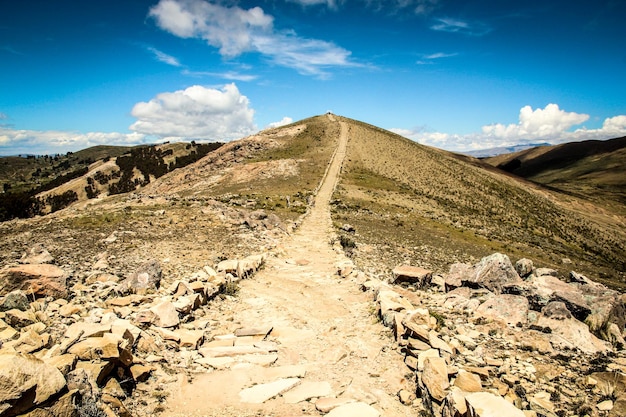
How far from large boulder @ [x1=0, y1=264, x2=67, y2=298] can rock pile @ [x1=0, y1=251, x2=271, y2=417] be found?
0.09 feet

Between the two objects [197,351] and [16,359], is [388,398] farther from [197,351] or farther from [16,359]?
[16,359]

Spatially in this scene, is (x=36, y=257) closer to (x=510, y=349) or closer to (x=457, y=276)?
(x=510, y=349)

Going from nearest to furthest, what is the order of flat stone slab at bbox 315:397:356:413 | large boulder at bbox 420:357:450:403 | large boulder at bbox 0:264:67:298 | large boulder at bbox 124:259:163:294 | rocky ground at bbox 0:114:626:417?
rocky ground at bbox 0:114:626:417, flat stone slab at bbox 315:397:356:413, large boulder at bbox 420:357:450:403, large boulder at bbox 0:264:67:298, large boulder at bbox 124:259:163:294

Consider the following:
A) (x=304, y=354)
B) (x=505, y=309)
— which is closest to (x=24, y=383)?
(x=304, y=354)

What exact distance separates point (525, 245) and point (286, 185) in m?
34.1

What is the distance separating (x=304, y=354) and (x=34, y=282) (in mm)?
9232

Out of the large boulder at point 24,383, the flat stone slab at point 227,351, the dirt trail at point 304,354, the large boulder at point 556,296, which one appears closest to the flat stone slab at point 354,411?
the dirt trail at point 304,354

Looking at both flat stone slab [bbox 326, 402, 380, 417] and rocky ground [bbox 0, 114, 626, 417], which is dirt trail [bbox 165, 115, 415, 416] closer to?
rocky ground [bbox 0, 114, 626, 417]

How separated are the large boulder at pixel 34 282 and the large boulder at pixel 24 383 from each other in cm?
675

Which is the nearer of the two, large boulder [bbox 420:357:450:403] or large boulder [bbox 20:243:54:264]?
large boulder [bbox 420:357:450:403]

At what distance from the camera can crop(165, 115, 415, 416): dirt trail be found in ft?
24.8

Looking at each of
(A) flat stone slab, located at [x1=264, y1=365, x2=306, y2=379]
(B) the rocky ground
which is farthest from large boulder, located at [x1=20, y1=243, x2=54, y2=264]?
(A) flat stone slab, located at [x1=264, y1=365, x2=306, y2=379]

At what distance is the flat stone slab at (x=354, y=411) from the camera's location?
7.06 meters

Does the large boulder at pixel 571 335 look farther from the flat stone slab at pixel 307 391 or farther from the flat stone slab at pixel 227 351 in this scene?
the flat stone slab at pixel 227 351
